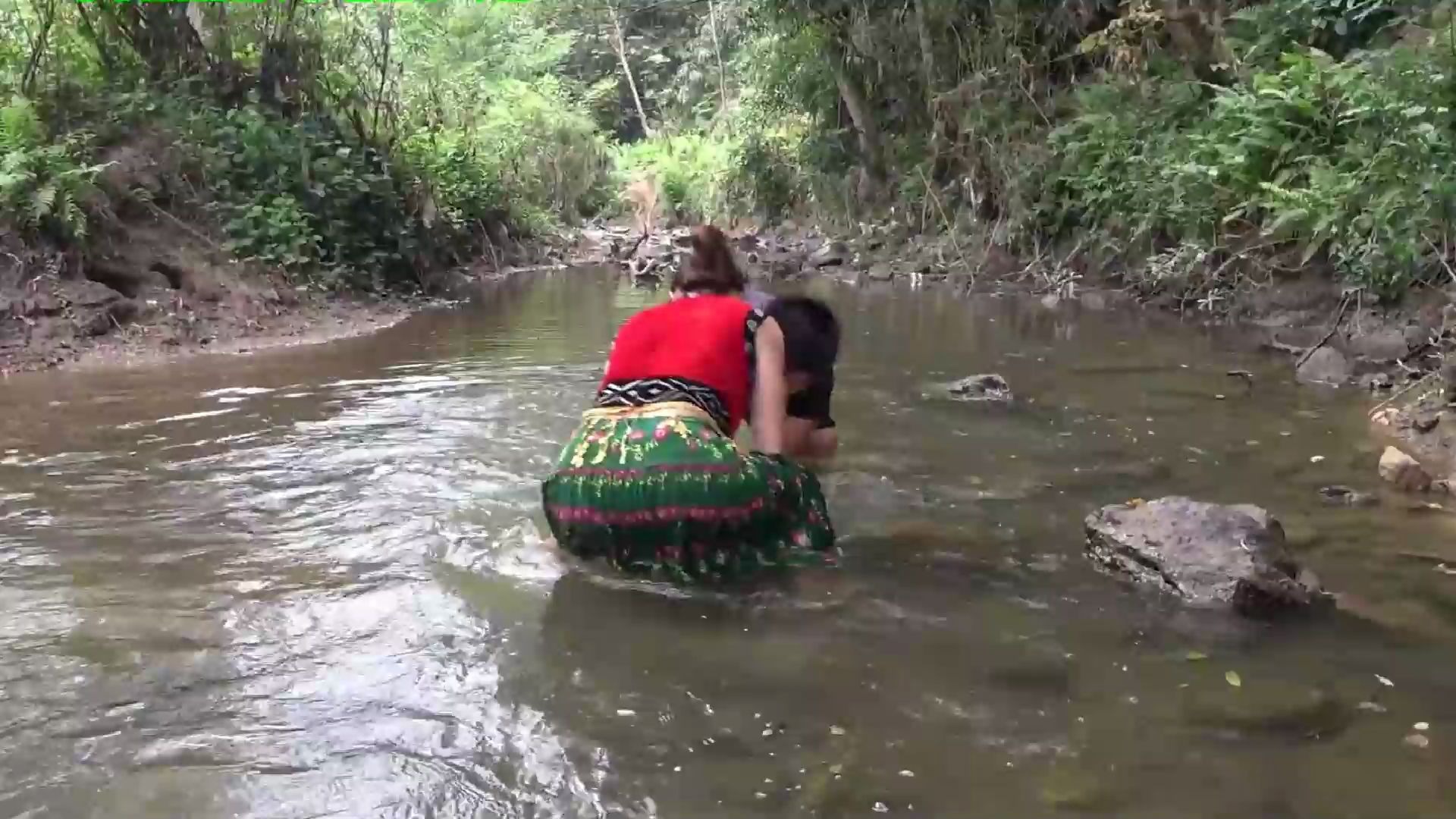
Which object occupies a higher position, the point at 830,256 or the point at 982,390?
the point at 830,256

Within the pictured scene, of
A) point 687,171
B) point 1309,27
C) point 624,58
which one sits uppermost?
point 624,58

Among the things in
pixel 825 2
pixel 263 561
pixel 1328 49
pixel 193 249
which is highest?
pixel 825 2

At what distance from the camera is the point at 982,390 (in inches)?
297

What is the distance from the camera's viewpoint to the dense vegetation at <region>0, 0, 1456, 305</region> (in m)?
8.98

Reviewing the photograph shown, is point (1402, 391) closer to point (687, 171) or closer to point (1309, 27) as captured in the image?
point (1309, 27)

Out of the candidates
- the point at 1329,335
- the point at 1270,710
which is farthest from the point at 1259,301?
the point at 1270,710

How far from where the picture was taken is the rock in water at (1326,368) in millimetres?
7609

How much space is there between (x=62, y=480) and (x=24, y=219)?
5.03 meters

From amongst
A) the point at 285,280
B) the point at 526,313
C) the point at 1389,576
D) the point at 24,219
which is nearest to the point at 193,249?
the point at 285,280

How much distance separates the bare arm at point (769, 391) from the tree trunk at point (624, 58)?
3466cm

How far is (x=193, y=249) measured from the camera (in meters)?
11.1

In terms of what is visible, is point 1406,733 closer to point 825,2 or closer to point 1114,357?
point 1114,357

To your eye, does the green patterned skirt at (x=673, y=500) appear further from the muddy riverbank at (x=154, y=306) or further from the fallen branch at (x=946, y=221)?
the fallen branch at (x=946, y=221)

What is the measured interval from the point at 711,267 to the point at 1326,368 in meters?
5.12
